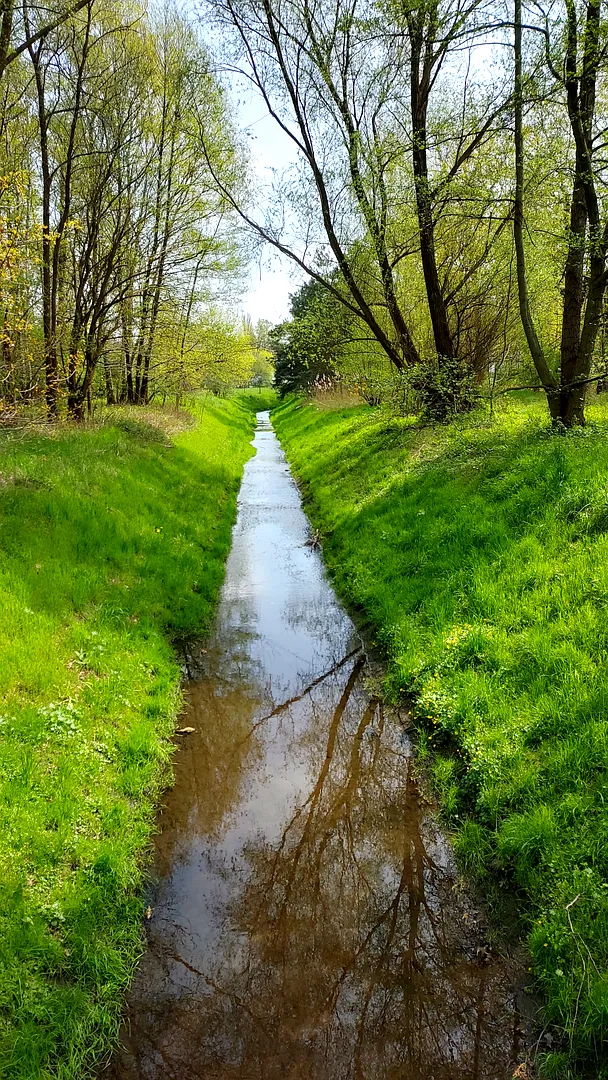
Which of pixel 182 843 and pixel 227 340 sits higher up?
pixel 227 340

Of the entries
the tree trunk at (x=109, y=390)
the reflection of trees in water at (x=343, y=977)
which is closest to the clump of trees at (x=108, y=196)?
the tree trunk at (x=109, y=390)

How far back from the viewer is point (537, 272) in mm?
13328

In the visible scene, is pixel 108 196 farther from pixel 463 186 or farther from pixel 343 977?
pixel 343 977

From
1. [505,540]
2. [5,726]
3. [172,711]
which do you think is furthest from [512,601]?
[5,726]

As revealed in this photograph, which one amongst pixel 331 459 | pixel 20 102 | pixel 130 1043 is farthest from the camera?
pixel 331 459

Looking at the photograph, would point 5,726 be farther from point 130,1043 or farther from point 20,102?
point 20,102

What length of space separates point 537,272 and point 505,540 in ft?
29.6

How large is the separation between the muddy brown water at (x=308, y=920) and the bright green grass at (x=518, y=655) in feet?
1.18

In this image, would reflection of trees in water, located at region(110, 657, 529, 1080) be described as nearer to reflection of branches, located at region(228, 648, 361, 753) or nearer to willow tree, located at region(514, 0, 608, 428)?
reflection of branches, located at region(228, 648, 361, 753)

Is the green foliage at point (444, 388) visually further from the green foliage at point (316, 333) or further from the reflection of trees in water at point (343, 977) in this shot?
the reflection of trees in water at point (343, 977)

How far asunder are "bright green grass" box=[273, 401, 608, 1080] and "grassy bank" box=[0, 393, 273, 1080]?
253cm

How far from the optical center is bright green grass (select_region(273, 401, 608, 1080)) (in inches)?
135

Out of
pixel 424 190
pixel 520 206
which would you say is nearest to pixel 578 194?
pixel 520 206

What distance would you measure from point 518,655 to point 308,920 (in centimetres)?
316
